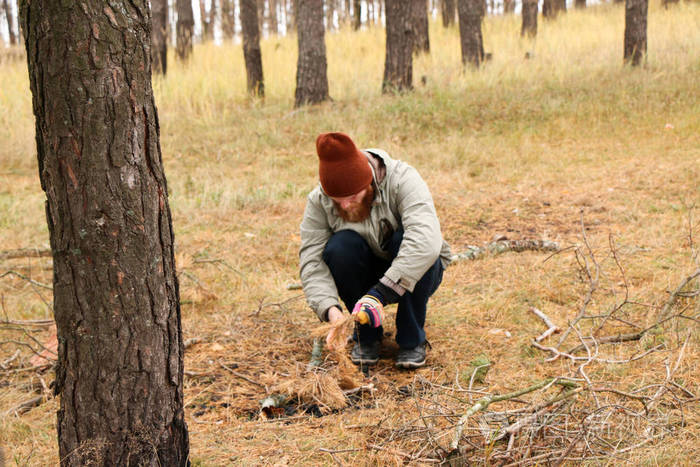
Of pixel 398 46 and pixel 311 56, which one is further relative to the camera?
pixel 398 46

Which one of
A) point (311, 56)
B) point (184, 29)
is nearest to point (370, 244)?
point (311, 56)

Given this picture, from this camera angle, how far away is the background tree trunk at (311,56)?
26.2ft

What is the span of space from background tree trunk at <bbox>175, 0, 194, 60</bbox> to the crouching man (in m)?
10.1

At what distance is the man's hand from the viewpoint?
242 cm

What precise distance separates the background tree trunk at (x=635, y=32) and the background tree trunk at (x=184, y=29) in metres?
8.03

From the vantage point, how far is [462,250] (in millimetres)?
4352

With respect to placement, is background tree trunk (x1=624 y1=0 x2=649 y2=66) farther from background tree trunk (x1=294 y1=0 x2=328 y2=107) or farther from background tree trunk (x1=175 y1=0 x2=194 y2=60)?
background tree trunk (x1=175 y1=0 x2=194 y2=60)

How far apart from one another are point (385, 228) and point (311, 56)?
233 inches

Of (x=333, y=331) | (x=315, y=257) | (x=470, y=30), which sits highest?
(x=470, y=30)

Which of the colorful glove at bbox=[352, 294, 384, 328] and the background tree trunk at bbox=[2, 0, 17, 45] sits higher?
the background tree trunk at bbox=[2, 0, 17, 45]

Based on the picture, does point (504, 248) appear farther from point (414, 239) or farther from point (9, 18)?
point (9, 18)

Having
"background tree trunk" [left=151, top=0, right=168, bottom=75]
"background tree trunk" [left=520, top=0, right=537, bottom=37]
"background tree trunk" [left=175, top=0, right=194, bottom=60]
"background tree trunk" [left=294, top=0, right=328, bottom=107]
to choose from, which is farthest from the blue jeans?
"background tree trunk" [left=520, top=0, right=537, bottom=37]

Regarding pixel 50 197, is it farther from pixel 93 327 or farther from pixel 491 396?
pixel 491 396

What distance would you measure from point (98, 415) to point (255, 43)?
Result: 8291 millimetres
